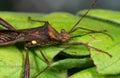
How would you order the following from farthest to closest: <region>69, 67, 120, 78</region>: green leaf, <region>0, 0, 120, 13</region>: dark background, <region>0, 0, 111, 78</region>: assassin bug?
1. <region>0, 0, 120, 13</region>: dark background
2. <region>0, 0, 111, 78</region>: assassin bug
3. <region>69, 67, 120, 78</region>: green leaf

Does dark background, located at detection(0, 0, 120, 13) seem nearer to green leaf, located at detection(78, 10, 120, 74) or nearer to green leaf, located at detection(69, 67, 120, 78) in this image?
green leaf, located at detection(78, 10, 120, 74)

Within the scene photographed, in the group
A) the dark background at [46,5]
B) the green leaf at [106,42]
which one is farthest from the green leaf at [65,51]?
the dark background at [46,5]

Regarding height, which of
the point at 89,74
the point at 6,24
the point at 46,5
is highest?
the point at 6,24

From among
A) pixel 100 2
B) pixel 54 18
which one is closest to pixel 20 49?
pixel 54 18

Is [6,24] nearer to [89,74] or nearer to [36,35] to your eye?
[36,35]

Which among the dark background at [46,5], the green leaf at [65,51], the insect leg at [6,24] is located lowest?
the dark background at [46,5]

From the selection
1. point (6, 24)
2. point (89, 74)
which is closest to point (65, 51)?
point (89, 74)

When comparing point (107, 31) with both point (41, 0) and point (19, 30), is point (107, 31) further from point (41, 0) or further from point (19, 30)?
point (41, 0)

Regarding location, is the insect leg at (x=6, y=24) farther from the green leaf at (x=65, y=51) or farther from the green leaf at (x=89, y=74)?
the green leaf at (x=89, y=74)

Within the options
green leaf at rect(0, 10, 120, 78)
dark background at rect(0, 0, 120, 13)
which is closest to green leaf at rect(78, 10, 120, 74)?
green leaf at rect(0, 10, 120, 78)

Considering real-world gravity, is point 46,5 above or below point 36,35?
below

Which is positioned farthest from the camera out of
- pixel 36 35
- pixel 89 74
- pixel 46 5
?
pixel 46 5

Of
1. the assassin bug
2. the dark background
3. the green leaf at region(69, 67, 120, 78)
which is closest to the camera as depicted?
the green leaf at region(69, 67, 120, 78)
